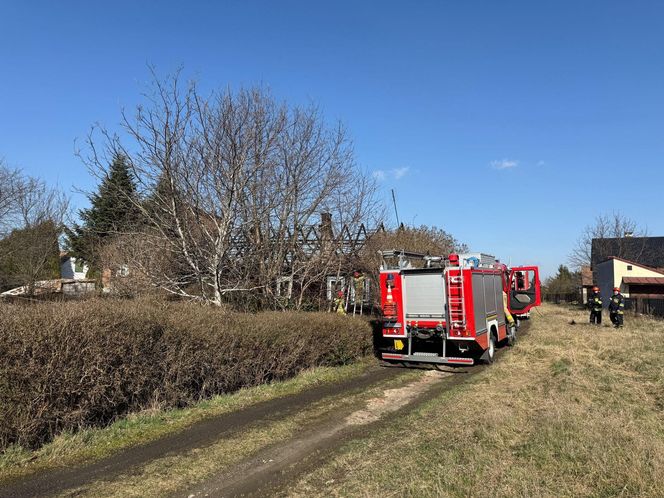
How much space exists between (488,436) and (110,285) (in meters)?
15.2

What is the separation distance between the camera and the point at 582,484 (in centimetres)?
442

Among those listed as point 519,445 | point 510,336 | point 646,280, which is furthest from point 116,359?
point 646,280

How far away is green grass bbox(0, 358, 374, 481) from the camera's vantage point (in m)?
5.25

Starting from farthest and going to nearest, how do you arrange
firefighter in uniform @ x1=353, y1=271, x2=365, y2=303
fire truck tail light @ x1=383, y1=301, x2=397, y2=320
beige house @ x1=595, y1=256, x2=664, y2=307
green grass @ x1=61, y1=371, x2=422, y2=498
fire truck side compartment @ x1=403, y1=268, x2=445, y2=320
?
beige house @ x1=595, y1=256, x2=664, y2=307, firefighter in uniform @ x1=353, y1=271, x2=365, y2=303, fire truck tail light @ x1=383, y1=301, x2=397, y2=320, fire truck side compartment @ x1=403, y1=268, x2=445, y2=320, green grass @ x1=61, y1=371, x2=422, y2=498

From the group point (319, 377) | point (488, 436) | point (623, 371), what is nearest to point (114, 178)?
point (319, 377)

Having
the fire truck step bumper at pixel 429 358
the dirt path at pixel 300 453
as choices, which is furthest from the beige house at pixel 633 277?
the dirt path at pixel 300 453

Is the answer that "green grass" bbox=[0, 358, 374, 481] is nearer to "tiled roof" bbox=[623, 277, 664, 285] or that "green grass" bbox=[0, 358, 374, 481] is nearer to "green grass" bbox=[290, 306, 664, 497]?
"green grass" bbox=[290, 306, 664, 497]

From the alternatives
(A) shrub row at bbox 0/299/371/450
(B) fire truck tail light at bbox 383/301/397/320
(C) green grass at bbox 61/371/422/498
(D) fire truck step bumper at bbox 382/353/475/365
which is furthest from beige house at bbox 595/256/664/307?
(C) green grass at bbox 61/371/422/498

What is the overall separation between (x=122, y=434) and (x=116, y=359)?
3.22 feet

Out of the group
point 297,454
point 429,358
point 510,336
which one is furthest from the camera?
point 510,336

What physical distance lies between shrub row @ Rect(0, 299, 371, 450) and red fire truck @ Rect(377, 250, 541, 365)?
3.60 metres

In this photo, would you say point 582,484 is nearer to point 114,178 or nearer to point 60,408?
point 60,408

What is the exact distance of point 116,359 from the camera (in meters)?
6.51

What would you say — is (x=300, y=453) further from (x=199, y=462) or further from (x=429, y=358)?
(x=429, y=358)
